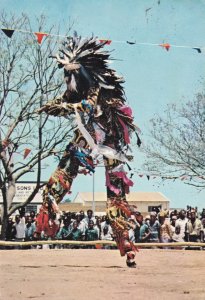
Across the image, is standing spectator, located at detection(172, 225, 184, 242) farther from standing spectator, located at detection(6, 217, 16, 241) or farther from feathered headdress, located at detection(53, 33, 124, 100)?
feathered headdress, located at detection(53, 33, 124, 100)

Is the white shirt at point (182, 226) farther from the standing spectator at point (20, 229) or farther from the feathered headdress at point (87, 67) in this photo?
the feathered headdress at point (87, 67)

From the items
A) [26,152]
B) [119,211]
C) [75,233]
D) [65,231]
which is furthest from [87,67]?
[26,152]

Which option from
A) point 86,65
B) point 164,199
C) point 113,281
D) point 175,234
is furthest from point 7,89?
point 164,199

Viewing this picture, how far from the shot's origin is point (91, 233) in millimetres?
14453

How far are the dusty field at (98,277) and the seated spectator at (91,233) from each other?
4.32 meters

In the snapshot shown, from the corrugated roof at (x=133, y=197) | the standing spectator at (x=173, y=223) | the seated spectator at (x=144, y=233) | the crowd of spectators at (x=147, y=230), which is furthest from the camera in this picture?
the corrugated roof at (x=133, y=197)

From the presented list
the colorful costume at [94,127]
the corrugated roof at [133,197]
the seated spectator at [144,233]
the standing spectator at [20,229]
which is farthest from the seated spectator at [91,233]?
the corrugated roof at [133,197]

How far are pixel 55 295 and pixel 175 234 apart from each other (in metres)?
9.94

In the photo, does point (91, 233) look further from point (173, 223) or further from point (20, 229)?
point (173, 223)

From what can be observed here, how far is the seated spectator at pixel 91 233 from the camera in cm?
1440

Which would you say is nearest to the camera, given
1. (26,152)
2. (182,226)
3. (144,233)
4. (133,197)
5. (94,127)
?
(94,127)

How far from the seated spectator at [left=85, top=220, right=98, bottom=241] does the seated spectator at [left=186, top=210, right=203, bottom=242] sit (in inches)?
87.0

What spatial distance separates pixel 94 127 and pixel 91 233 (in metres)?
7.05

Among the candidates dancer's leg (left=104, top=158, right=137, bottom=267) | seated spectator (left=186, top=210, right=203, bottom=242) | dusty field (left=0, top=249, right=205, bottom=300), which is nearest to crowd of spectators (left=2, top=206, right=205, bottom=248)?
seated spectator (left=186, top=210, right=203, bottom=242)
